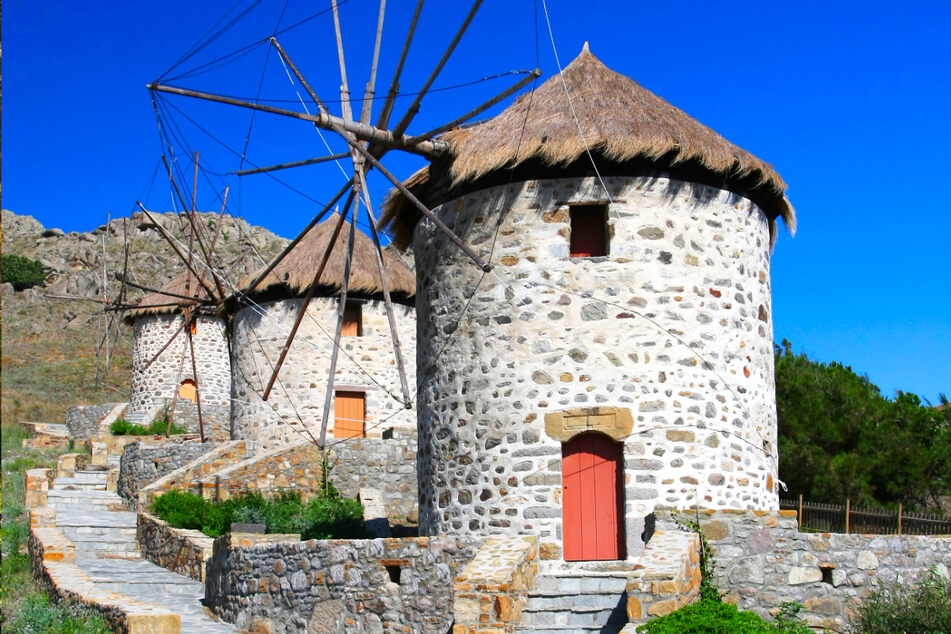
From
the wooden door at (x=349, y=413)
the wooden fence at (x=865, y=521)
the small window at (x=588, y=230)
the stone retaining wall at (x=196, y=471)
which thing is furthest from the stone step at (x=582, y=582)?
the wooden door at (x=349, y=413)

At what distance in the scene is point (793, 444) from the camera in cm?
1727

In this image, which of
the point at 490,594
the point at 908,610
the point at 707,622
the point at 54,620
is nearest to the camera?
the point at 707,622

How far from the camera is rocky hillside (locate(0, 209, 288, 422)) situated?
37844mm

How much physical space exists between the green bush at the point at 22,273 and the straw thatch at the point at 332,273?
1521 inches

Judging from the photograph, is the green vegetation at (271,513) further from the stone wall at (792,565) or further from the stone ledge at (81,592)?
the stone wall at (792,565)

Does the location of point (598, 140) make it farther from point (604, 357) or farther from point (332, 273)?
point (332, 273)

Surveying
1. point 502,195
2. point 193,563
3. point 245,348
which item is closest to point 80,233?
point 245,348

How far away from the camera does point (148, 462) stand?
19812 millimetres

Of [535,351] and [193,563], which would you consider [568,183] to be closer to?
[535,351]

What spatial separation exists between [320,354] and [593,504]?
1007 centimetres

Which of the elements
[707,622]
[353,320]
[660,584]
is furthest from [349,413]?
[707,622]

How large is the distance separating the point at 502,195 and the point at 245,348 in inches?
432

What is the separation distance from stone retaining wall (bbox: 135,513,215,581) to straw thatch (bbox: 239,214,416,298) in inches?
217

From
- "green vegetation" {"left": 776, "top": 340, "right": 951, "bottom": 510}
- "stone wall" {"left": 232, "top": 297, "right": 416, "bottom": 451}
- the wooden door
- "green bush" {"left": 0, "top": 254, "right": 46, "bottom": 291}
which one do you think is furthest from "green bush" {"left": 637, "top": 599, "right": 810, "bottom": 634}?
"green bush" {"left": 0, "top": 254, "right": 46, "bottom": 291}
